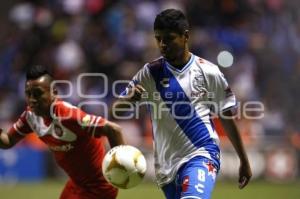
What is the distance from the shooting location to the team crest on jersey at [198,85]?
660 cm

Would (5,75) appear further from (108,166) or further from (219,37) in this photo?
(108,166)

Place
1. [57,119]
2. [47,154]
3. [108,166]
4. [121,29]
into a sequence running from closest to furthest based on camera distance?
1. [108,166]
2. [57,119]
3. [47,154]
4. [121,29]

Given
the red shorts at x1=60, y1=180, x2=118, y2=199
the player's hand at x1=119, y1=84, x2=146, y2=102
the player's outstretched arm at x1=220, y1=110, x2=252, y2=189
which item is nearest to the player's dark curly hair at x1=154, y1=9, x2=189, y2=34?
the player's hand at x1=119, y1=84, x2=146, y2=102

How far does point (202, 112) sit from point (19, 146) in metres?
8.63

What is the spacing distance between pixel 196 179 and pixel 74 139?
136cm

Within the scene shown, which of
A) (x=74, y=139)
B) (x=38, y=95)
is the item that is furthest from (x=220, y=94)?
(x=38, y=95)

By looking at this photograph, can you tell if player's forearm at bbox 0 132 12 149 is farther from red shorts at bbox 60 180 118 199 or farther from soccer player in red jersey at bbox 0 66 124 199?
red shorts at bbox 60 180 118 199

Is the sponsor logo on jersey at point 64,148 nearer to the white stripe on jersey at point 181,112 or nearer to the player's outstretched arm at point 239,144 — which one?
the white stripe on jersey at point 181,112

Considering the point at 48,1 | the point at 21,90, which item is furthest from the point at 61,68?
the point at 48,1

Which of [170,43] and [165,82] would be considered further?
[165,82]

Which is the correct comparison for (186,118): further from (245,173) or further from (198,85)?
(245,173)

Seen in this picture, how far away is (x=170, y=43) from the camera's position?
642cm

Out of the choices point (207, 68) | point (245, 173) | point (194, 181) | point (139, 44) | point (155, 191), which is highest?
point (207, 68)

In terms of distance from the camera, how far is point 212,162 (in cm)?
651
